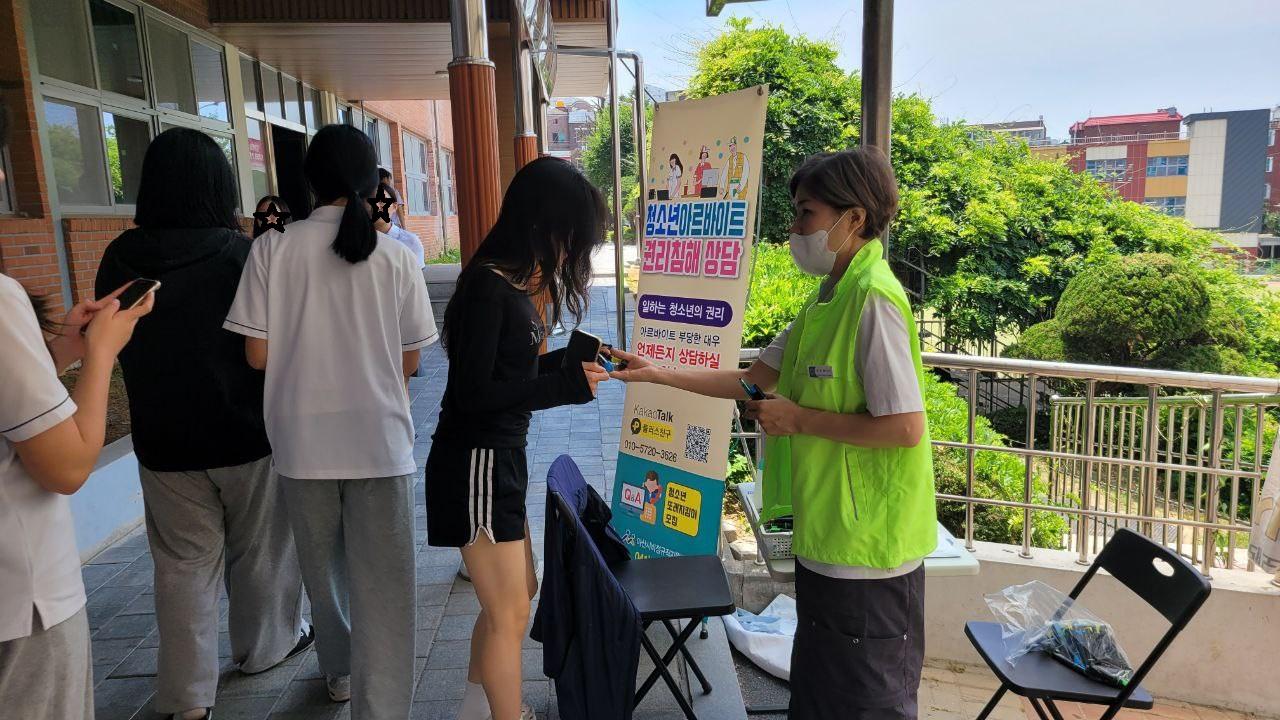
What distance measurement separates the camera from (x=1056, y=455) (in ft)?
10.4

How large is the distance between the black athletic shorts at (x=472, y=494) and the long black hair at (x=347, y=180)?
0.56 meters

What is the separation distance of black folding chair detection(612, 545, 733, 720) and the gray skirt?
464 millimetres

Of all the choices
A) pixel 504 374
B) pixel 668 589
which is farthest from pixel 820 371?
pixel 668 589

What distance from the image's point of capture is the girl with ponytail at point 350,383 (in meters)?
1.95

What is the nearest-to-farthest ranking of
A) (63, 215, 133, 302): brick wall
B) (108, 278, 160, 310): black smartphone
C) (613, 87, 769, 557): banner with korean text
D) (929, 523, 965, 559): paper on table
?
(108, 278, 160, 310): black smartphone
(929, 523, 965, 559): paper on table
(613, 87, 769, 557): banner with korean text
(63, 215, 133, 302): brick wall

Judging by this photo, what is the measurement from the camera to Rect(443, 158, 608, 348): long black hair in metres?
1.79

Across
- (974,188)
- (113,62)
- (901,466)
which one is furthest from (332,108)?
(901,466)

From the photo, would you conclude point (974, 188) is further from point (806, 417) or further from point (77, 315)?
point (77, 315)

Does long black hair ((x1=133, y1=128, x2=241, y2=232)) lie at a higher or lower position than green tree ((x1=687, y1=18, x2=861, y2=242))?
lower

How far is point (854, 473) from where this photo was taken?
1.65 meters

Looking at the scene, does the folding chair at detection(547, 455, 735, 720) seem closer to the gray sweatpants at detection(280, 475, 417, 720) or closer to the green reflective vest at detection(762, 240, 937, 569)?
the gray sweatpants at detection(280, 475, 417, 720)

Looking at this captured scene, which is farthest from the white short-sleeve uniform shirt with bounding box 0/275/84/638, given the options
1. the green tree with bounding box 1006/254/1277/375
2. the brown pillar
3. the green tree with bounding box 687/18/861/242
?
the green tree with bounding box 687/18/861/242

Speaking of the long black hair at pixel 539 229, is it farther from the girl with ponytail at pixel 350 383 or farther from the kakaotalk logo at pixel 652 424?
the kakaotalk logo at pixel 652 424

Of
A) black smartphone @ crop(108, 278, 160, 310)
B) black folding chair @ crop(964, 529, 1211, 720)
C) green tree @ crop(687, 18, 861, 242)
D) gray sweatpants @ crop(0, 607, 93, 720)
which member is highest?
green tree @ crop(687, 18, 861, 242)
